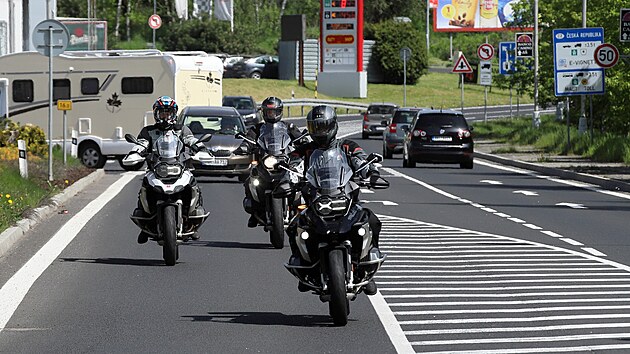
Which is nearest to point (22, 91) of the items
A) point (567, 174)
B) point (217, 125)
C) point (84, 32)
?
point (217, 125)

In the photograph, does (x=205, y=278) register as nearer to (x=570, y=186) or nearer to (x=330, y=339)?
(x=330, y=339)

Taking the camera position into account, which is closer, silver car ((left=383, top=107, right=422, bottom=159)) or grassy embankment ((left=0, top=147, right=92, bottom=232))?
grassy embankment ((left=0, top=147, right=92, bottom=232))

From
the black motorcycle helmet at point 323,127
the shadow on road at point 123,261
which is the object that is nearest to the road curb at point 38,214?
the shadow on road at point 123,261

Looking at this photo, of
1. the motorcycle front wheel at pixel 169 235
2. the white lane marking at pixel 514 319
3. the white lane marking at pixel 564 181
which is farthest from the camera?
the white lane marking at pixel 564 181

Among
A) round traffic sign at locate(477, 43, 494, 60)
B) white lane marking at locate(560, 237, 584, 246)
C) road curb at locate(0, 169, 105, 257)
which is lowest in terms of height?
white lane marking at locate(560, 237, 584, 246)

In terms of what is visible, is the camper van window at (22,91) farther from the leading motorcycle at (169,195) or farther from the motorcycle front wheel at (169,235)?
the motorcycle front wheel at (169,235)

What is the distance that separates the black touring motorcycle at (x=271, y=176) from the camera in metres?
16.2

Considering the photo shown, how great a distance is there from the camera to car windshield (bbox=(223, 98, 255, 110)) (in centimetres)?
5044

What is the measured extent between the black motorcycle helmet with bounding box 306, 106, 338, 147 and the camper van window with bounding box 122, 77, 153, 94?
24.0 m

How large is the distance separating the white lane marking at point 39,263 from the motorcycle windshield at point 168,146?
159 cm

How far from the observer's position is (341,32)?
81688 mm

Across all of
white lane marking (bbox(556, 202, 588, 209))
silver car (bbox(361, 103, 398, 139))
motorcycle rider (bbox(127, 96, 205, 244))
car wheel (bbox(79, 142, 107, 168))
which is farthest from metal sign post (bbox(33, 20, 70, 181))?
silver car (bbox(361, 103, 398, 139))

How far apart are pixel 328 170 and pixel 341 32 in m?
71.3

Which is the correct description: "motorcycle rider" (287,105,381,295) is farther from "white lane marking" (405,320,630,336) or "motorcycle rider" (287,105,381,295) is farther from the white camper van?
the white camper van
